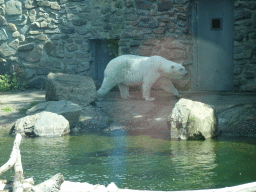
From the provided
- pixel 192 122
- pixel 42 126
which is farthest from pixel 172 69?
pixel 42 126

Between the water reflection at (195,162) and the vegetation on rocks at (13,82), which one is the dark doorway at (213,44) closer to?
the water reflection at (195,162)

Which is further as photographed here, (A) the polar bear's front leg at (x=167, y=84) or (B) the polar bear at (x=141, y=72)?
(A) the polar bear's front leg at (x=167, y=84)

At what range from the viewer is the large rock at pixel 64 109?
6.97m

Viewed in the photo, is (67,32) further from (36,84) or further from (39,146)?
(39,146)

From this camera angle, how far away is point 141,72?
27.2 feet

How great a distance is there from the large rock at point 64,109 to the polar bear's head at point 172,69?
6.56 ft

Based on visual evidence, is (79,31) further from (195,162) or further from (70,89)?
(195,162)

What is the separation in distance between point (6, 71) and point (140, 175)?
7.80 metres

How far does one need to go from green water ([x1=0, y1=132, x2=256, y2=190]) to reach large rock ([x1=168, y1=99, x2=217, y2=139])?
19cm

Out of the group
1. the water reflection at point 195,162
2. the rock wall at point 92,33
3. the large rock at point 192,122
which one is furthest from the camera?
the rock wall at point 92,33

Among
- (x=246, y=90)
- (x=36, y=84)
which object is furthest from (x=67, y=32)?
(x=246, y=90)

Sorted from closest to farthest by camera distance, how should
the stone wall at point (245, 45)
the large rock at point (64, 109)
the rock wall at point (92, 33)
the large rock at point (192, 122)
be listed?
the large rock at point (192, 122) < the large rock at point (64, 109) < the stone wall at point (245, 45) < the rock wall at point (92, 33)

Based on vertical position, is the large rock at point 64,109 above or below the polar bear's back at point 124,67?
below

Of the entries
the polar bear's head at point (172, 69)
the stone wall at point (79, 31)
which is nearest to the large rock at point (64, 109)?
the polar bear's head at point (172, 69)
